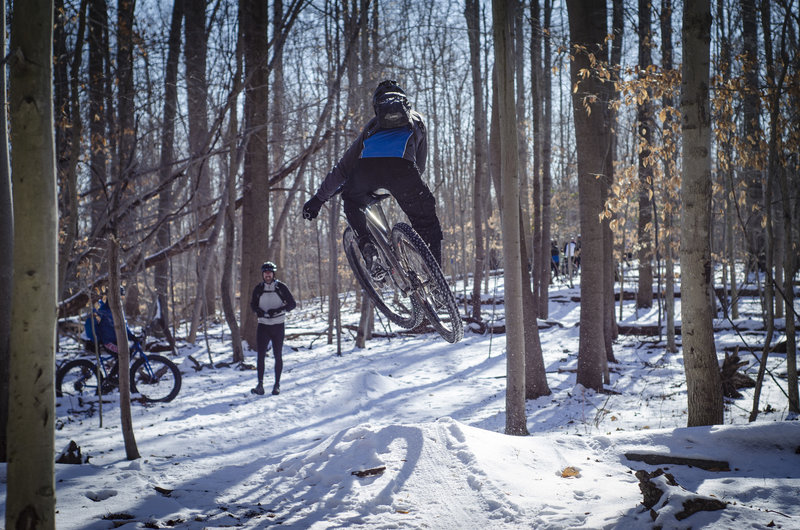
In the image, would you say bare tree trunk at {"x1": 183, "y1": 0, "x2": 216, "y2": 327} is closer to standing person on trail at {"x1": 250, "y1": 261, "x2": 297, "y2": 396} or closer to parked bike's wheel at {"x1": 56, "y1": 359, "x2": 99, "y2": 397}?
standing person on trail at {"x1": 250, "y1": 261, "x2": 297, "y2": 396}

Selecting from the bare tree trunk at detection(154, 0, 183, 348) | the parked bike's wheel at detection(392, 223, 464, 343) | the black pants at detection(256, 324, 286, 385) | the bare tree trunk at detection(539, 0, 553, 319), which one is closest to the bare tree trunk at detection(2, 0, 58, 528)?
the parked bike's wheel at detection(392, 223, 464, 343)

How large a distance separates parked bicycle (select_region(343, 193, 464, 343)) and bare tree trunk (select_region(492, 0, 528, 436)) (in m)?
0.89

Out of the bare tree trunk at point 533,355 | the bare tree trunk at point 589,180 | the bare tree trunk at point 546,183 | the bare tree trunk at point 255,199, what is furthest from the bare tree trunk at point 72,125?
the bare tree trunk at point 546,183

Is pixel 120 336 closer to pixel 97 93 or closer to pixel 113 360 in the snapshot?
pixel 97 93

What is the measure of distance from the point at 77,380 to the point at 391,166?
747cm

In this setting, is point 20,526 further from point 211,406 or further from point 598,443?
point 211,406

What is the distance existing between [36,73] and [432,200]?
234 cm

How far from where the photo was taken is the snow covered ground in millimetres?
3527


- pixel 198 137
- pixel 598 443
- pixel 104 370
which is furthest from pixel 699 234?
pixel 198 137

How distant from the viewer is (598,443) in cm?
454

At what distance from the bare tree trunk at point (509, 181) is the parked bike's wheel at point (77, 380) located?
6327 millimetres

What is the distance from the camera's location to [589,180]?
26.2 feet

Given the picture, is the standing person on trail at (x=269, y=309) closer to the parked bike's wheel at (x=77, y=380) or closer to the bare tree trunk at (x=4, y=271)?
the parked bike's wheel at (x=77, y=380)

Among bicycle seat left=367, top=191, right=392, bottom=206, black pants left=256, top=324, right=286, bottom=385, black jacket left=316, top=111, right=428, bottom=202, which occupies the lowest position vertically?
black pants left=256, top=324, right=286, bottom=385
